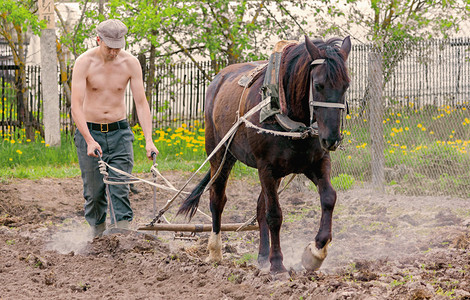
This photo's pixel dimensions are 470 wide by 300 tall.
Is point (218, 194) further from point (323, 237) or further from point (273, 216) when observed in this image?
point (323, 237)

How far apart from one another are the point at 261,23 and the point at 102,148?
6922 mm

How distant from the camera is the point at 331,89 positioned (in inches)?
179

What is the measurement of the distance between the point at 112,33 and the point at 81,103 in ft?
2.20

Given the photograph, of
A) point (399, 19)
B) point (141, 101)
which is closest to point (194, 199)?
point (141, 101)

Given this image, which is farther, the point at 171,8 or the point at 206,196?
the point at 171,8

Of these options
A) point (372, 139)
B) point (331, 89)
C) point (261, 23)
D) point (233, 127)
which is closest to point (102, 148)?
point (233, 127)

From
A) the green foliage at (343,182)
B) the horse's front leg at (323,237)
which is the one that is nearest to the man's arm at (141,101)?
the horse's front leg at (323,237)

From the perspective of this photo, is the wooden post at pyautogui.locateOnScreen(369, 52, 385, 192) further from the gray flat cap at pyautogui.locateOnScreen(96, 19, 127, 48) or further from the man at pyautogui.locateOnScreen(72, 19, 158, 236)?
the gray flat cap at pyautogui.locateOnScreen(96, 19, 127, 48)

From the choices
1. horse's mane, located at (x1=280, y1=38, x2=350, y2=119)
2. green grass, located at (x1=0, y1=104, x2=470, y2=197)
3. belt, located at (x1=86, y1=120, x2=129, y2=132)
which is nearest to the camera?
horse's mane, located at (x1=280, y1=38, x2=350, y2=119)

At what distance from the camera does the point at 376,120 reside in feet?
29.6

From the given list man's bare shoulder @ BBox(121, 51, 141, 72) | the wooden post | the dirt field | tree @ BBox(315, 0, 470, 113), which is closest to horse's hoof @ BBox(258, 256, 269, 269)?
the dirt field

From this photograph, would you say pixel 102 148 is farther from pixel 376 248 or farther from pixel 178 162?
pixel 178 162

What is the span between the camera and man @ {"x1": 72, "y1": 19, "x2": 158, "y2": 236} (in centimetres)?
593

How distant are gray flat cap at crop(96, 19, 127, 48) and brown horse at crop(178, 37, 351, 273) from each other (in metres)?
1.06
